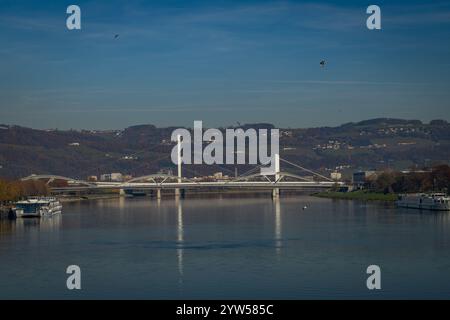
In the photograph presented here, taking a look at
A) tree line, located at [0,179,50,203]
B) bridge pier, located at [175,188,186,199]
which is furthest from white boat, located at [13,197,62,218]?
bridge pier, located at [175,188,186,199]

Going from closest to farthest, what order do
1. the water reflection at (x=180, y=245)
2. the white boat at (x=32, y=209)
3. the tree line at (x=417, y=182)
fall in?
the water reflection at (x=180, y=245) → the white boat at (x=32, y=209) → the tree line at (x=417, y=182)

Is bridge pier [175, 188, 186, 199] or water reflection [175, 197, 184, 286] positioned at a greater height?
water reflection [175, 197, 184, 286]

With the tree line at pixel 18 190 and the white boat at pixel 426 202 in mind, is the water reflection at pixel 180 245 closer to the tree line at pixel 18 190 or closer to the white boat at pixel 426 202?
the white boat at pixel 426 202

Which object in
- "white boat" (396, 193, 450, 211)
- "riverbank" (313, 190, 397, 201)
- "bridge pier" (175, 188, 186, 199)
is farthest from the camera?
"bridge pier" (175, 188, 186, 199)

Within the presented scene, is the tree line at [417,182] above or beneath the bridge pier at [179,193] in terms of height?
above

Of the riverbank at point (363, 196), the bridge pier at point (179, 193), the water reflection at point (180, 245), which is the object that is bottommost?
the bridge pier at point (179, 193)

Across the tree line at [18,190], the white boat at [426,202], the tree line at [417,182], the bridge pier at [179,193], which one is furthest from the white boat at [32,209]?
the bridge pier at [179,193]

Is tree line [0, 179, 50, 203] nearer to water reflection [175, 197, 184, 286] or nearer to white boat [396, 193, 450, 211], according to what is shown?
water reflection [175, 197, 184, 286]
